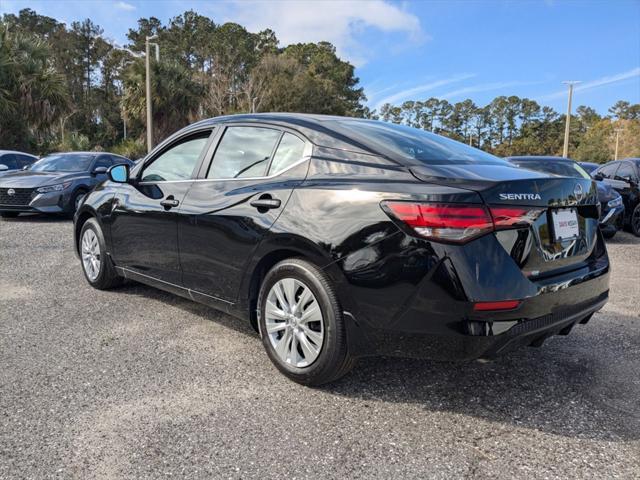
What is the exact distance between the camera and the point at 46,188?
10.1 metres

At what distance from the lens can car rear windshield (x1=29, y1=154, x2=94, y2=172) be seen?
429 inches

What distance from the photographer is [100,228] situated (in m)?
4.94

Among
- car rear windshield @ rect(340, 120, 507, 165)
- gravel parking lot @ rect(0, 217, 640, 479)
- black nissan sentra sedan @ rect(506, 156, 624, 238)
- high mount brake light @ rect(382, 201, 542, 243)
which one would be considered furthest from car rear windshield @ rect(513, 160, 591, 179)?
high mount brake light @ rect(382, 201, 542, 243)

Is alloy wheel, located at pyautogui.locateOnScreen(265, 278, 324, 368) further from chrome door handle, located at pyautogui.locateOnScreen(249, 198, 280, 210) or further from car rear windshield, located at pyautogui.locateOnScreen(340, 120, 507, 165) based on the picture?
car rear windshield, located at pyautogui.locateOnScreen(340, 120, 507, 165)

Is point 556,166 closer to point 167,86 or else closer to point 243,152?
point 243,152

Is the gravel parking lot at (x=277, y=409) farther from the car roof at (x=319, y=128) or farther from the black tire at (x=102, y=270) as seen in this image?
the car roof at (x=319, y=128)

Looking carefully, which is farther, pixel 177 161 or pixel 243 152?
pixel 177 161

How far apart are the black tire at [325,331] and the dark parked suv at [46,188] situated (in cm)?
782

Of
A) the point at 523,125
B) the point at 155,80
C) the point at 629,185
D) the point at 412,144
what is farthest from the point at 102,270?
the point at 523,125

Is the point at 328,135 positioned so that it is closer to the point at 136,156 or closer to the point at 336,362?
the point at 336,362

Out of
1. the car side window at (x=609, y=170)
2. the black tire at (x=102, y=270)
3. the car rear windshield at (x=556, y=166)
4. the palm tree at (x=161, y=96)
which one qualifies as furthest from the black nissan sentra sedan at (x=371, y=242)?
the palm tree at (x=161, y=96)

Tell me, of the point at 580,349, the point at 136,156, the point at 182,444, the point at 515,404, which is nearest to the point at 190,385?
the point at 182,444

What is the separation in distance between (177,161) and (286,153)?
1.23 metres

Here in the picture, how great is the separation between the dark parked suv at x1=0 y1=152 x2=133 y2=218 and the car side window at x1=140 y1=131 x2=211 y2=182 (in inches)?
235
